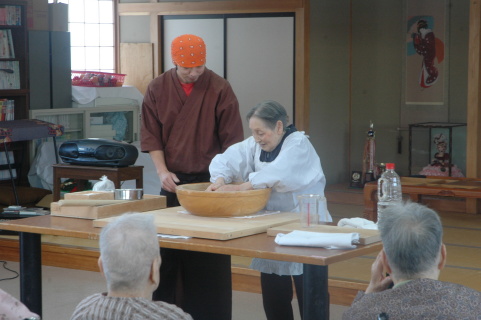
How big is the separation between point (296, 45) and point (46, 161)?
229cm

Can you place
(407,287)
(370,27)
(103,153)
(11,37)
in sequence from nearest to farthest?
→ (407,287), (103,153), (11,37), (370,27)

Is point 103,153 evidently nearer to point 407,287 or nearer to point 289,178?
point 289,178

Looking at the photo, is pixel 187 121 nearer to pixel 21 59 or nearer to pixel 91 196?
pixel 91 196

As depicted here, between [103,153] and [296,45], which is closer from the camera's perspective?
[103,153]

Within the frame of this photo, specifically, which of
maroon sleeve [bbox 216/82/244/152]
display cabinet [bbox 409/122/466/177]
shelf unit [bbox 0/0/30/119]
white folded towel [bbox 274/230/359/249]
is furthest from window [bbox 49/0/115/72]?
white folded towel [bbox 274/230/359/249]

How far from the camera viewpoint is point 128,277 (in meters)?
1.99

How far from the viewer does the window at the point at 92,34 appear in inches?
318

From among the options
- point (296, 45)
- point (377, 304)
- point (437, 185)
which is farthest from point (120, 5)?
point (377, 304)

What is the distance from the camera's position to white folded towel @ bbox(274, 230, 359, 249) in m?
2.55

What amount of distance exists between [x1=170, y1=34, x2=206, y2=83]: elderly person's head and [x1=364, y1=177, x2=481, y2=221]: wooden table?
177cm

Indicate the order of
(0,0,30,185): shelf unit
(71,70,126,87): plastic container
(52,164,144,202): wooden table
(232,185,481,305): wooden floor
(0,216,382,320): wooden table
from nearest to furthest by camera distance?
(0,216,382,320): wooden table, (232,185,481,305): wooden floor, (52,164,144,202): wooden table, (0,0,30,185): shelf unit, (71,70,126,87): plastic container

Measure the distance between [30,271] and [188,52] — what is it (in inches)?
45.9

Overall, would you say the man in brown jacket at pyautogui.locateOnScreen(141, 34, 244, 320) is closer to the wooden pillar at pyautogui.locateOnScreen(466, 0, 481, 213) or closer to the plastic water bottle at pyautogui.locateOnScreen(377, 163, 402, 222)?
the plastic water bottle at pyautogui.locateOnScreen(377, 163, 402, 222)

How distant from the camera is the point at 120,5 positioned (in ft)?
26.7
